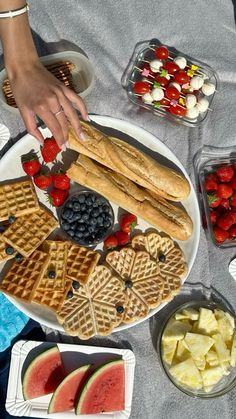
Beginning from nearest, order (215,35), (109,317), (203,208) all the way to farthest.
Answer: (109,317) < (203,208) < (215,35)

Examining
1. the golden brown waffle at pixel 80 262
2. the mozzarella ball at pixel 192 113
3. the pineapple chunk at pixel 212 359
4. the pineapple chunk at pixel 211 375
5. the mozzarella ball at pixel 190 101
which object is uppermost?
the mozzarella ball at pixel 190 101

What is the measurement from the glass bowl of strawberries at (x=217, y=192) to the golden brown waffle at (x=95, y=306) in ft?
1.27

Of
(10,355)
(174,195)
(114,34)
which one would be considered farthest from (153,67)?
(10,355)

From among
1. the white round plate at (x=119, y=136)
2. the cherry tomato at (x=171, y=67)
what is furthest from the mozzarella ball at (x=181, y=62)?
the white round plate at (x=119, y=136)

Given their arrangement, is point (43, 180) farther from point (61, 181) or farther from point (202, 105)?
point (202, 105)

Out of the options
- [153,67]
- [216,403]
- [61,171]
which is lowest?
[216,403]

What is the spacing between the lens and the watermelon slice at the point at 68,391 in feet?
5.56

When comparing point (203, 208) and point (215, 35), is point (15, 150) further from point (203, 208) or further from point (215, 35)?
point (215, 35)

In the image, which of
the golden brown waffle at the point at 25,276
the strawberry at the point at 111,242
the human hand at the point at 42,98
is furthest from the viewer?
the strawberry at the point at 111,242

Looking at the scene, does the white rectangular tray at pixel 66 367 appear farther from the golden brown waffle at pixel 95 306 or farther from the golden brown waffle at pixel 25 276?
the golden brown waffle at pixel 25 276

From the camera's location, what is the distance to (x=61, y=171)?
5.90ft

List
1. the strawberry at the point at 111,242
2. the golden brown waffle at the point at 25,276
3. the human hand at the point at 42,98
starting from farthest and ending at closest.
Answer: the strawberry at the point at 111,242
the golden brown waffle at the point at 25,276
the human hand at the point at 42,98

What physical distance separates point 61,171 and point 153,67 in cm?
51

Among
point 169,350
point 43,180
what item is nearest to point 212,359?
point 169,350
